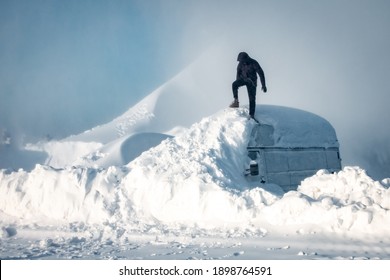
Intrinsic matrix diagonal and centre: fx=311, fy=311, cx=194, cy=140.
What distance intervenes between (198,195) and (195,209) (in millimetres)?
285

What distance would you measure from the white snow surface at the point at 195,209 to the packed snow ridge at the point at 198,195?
2 centimetres

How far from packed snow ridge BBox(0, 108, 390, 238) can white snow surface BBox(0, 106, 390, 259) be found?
0.02m

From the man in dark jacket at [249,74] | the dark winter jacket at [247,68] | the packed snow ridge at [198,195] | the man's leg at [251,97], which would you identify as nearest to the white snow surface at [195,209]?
the packed snow ridge at [198,195]

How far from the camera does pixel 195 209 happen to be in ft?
20.1

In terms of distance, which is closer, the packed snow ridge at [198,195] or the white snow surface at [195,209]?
the white snow surface at [195,209]

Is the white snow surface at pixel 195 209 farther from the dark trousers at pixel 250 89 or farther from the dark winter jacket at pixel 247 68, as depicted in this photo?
the dark winter jacket at pixel 247 68

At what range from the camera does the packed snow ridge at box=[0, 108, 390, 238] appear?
4.91 metres

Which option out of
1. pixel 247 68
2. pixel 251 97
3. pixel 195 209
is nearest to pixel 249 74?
pixel 247 68

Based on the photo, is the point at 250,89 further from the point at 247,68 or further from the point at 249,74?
the point at 247,68

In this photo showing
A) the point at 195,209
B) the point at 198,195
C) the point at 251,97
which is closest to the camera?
the point at 195,209

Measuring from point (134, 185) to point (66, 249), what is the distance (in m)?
2.55

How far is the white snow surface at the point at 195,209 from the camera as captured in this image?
435 cm

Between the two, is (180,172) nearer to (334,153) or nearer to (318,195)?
(318,195)
